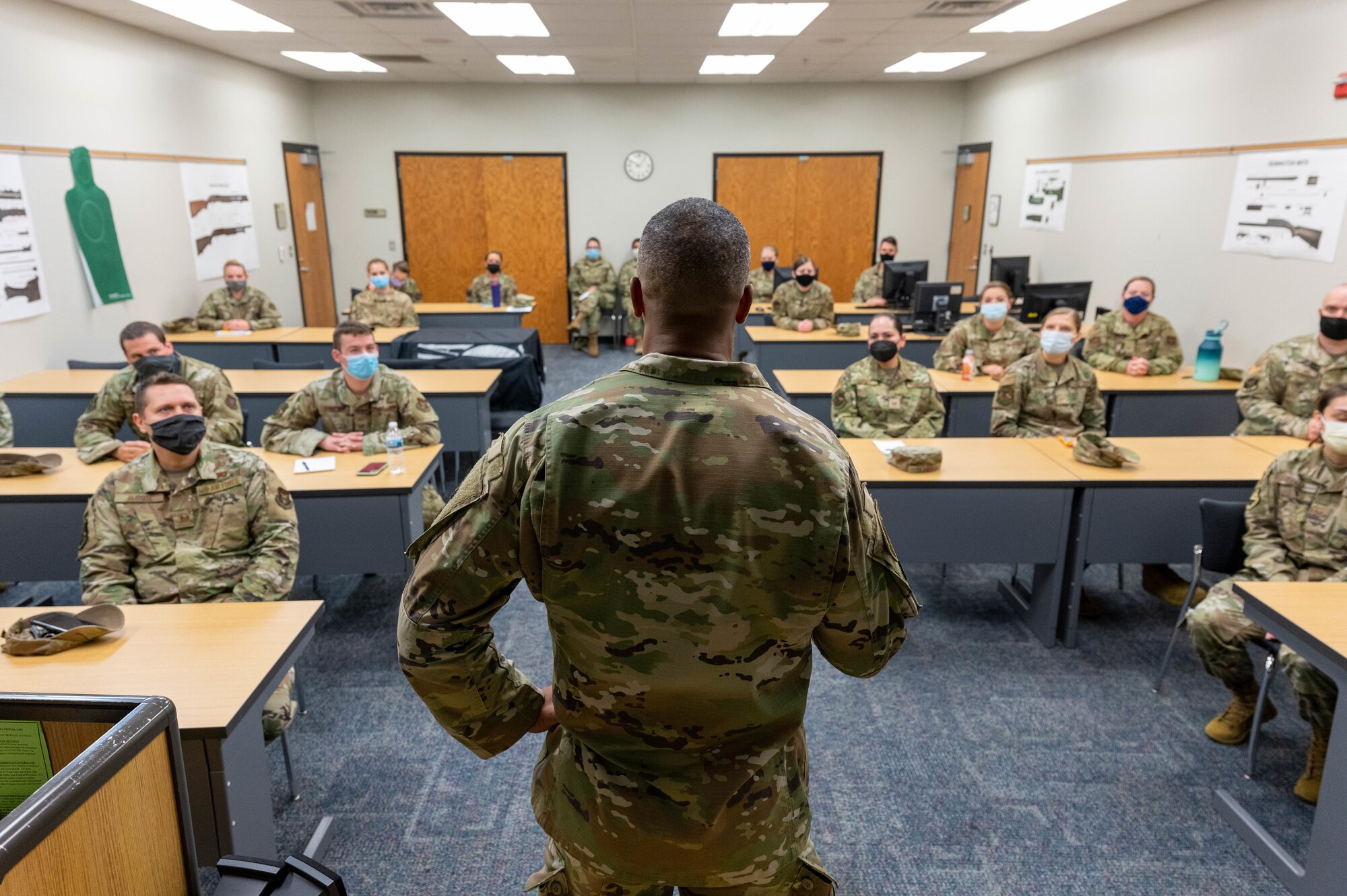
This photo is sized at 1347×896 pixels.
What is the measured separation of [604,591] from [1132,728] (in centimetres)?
268

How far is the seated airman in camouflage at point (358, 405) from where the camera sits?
3.82 meters

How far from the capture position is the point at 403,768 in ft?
8.98

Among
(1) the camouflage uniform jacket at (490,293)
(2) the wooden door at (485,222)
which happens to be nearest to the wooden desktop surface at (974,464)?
(1) the camouflage uniform jacket at (490,293)

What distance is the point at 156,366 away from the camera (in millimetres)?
3857

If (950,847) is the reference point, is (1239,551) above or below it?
above

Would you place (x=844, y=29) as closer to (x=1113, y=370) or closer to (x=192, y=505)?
(x=1113, y=370)

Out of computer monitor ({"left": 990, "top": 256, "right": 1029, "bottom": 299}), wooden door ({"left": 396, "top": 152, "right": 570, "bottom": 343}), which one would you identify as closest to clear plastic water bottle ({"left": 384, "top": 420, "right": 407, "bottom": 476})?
computer monitor ({"left": 990, "top": 256, "right": 1029, "bottom": 299})

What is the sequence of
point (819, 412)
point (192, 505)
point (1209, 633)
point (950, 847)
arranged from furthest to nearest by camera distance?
point (819, 412)
point (1209, 633)
point (192, 505)
point (950, 847)

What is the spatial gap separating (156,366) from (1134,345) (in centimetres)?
575

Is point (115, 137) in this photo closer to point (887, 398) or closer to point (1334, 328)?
point (887, 398)

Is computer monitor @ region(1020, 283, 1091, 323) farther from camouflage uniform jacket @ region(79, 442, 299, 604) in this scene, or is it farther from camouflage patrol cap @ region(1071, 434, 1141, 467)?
camouflage uniform jacket @ region(79, 442, 299, 604)

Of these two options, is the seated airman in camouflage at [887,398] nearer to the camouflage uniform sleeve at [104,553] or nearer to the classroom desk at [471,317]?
the camouflage uniform sleeve at [104,553]

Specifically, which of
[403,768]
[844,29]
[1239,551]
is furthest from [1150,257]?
[403,768]

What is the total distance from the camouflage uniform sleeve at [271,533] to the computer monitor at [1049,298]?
534 cm
